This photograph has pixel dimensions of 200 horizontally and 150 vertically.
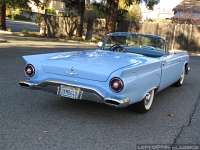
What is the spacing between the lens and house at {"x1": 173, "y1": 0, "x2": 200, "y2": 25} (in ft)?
135

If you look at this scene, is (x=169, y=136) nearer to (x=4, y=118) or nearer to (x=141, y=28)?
(x=4, y=118)

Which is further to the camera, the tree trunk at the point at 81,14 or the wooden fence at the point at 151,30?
the tree trunk at the point at 81,14

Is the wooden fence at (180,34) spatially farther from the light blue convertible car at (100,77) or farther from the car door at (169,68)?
the light blue convertible car at (100,77)

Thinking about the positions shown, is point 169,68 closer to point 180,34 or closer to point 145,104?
point 145,104

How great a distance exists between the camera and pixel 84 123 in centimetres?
629

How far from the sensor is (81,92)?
637cm

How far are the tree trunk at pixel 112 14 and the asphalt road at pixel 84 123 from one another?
840 inches

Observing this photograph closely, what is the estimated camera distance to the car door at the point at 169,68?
788 centimetres

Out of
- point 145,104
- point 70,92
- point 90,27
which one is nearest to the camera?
point 70,92

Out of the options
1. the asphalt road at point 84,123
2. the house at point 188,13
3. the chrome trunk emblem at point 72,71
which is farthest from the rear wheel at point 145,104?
the house at point 188,13

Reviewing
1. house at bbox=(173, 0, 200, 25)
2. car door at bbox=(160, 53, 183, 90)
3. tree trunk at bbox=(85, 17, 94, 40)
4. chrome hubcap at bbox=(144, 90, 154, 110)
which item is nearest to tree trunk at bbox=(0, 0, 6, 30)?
tree trunk at bbox=(85, 17, 94, 40)

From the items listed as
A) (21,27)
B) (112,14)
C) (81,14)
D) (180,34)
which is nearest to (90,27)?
(81,14)

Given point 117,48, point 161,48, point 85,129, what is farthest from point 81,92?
point 161,48

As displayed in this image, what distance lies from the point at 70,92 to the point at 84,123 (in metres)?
0.52
